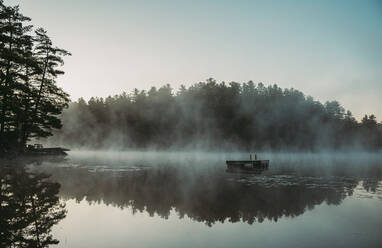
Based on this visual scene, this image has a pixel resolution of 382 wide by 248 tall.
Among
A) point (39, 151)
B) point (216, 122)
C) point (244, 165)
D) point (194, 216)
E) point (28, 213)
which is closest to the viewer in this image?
point (28, 213)

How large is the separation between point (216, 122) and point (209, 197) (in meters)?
109

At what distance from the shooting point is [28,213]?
14.4 metres

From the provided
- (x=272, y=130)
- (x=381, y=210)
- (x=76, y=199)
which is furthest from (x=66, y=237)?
(x=272, y=130)

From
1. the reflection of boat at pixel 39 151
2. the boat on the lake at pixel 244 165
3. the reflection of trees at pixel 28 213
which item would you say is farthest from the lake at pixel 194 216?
the reflection of boat at pixel 39 151

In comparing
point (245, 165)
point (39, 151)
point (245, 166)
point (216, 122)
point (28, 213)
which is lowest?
point (28, 213)

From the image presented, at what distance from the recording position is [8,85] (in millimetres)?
40125

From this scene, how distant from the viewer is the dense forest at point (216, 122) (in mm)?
126312

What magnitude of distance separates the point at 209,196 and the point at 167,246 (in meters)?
10.6

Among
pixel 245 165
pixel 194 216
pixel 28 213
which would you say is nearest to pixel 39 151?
pixel 245 165

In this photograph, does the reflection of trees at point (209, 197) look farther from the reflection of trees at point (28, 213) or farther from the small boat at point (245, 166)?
the small boat at point (245, 166)

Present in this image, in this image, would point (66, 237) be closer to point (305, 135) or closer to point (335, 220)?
point (335, 220)

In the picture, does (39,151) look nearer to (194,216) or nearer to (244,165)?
(244,165)

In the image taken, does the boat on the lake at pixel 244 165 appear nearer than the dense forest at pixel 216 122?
Yes

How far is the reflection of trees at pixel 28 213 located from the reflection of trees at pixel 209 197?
213 centimetres
